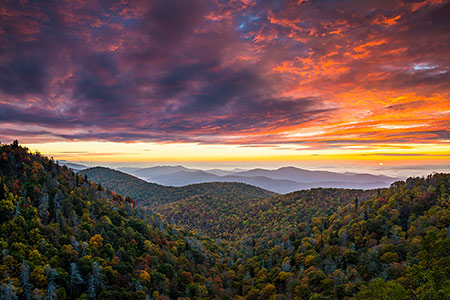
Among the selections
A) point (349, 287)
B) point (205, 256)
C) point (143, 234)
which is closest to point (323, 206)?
point (205, 256)

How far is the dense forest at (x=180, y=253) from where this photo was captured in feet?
168

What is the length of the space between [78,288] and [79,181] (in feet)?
227

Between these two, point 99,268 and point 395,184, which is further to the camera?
point 395,184

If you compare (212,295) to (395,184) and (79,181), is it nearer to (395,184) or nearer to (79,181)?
(79,181)

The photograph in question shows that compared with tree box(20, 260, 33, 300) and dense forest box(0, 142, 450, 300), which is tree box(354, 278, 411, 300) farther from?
tree box(20, 260, 33, 300)

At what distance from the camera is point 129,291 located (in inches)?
2473

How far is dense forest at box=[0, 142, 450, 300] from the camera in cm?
5116

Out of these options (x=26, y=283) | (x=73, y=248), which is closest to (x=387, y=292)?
(x=26, y=283)

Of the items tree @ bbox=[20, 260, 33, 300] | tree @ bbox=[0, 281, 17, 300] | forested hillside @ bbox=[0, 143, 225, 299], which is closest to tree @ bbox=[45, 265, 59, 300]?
forested hillside @ bbox=[0, 143, 225, 299]

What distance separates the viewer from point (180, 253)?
4166 inches

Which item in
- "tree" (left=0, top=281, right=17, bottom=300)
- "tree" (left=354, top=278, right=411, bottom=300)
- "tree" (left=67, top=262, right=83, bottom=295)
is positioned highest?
"tree" (left=354, top=278, right=411, bottom=300)

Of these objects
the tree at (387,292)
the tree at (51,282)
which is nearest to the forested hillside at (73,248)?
the tree at (51,282)

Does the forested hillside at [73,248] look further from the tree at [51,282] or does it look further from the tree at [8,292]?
the tree at [51,282]

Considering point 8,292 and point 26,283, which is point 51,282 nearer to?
point 26,283
